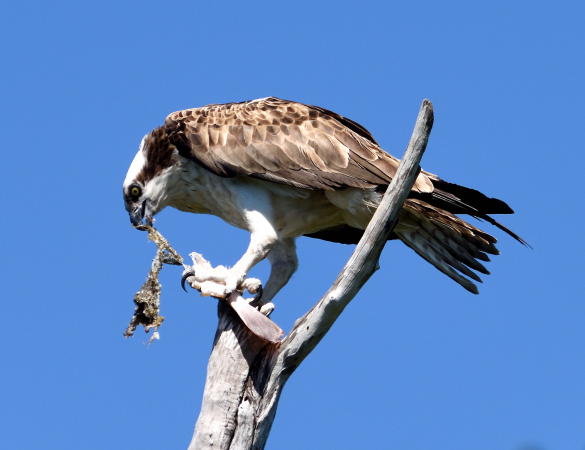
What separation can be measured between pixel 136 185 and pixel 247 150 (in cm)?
98

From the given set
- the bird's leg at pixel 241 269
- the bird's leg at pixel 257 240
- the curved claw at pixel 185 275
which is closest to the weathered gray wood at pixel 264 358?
the bird's leg at pixel 241 269

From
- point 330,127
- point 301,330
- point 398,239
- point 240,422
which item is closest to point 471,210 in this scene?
point 398,239

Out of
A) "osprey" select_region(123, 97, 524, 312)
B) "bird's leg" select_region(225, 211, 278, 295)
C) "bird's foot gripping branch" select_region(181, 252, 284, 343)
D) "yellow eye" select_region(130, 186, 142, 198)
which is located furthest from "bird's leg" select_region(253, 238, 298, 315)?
"yellow eye" select_region(130, 186, 142, 198)

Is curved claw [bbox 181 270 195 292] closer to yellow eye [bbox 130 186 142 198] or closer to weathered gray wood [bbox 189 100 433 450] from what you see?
weathered gray wood [bbox 189 100 433 450]

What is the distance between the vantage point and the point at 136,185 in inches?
347

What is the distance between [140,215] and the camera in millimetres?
8914

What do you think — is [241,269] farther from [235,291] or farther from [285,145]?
[285,145]

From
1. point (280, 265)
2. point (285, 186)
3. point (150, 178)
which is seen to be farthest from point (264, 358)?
point (150, 178)

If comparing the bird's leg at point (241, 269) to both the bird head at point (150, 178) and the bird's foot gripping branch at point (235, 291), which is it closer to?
the bird's foot gripping branch at point (235, 291)

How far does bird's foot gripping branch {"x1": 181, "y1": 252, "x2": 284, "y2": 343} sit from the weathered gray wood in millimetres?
80

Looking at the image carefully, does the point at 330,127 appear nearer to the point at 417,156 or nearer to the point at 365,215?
the point at 365,215

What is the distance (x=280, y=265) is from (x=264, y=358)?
6.34 feet

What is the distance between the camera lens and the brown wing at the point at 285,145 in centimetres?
830

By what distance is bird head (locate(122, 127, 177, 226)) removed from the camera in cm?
871
